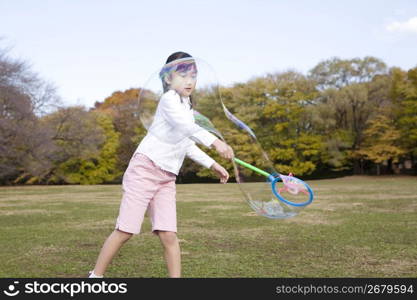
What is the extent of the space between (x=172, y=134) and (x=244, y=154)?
93 cm

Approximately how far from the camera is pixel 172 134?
375 cm

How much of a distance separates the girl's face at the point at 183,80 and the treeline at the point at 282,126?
2925 cm

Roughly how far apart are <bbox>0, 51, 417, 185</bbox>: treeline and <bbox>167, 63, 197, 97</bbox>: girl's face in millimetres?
29246

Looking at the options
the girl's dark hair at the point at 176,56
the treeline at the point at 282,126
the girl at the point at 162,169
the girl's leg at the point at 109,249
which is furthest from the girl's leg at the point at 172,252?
the treeline at the point at 282,126

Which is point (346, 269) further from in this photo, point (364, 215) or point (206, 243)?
point (364, 215)

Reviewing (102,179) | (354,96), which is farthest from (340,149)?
Answer: (102,179)

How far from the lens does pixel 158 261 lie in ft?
17.7

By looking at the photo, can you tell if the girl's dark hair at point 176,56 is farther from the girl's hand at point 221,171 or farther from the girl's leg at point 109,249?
the girl's leg at point 109,249

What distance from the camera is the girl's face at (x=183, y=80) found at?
149 inches

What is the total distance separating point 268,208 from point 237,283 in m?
0.77

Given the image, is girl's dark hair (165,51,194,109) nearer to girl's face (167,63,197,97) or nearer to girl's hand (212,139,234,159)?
girl's face (167,63,197,97)

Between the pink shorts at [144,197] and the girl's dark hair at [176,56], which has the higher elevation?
the girl's dark hair at [176,56]

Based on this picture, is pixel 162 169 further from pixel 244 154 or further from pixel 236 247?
pixel 236 247

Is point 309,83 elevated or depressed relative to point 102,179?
elevated
